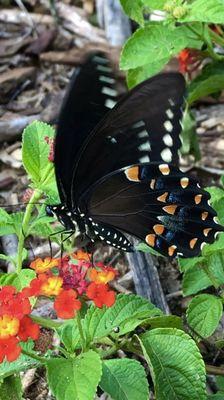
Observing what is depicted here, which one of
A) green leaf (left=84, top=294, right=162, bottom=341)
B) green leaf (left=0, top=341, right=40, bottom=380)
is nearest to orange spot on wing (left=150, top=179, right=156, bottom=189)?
green leaf (left=84, top=294, right=162, bottom=341)

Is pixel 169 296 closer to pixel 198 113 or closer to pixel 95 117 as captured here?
pixel 95 117

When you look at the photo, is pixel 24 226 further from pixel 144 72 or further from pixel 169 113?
pixel 144 72

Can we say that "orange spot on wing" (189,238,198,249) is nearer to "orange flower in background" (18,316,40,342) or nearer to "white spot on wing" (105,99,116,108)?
"white spot on wing" (105,99,116,108)

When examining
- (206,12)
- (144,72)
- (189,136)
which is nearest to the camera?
(206,12)

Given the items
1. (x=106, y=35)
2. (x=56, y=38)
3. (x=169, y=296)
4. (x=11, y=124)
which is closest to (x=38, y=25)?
(x=56, y=38)

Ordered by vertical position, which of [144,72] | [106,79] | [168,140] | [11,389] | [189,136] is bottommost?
[189,136]

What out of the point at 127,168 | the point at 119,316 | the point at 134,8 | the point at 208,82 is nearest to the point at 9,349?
the point at 119,316

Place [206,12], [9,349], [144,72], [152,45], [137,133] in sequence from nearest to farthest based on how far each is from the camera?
[9,349]
[137,133]
[206,12]
[152,45]
[144,72]
